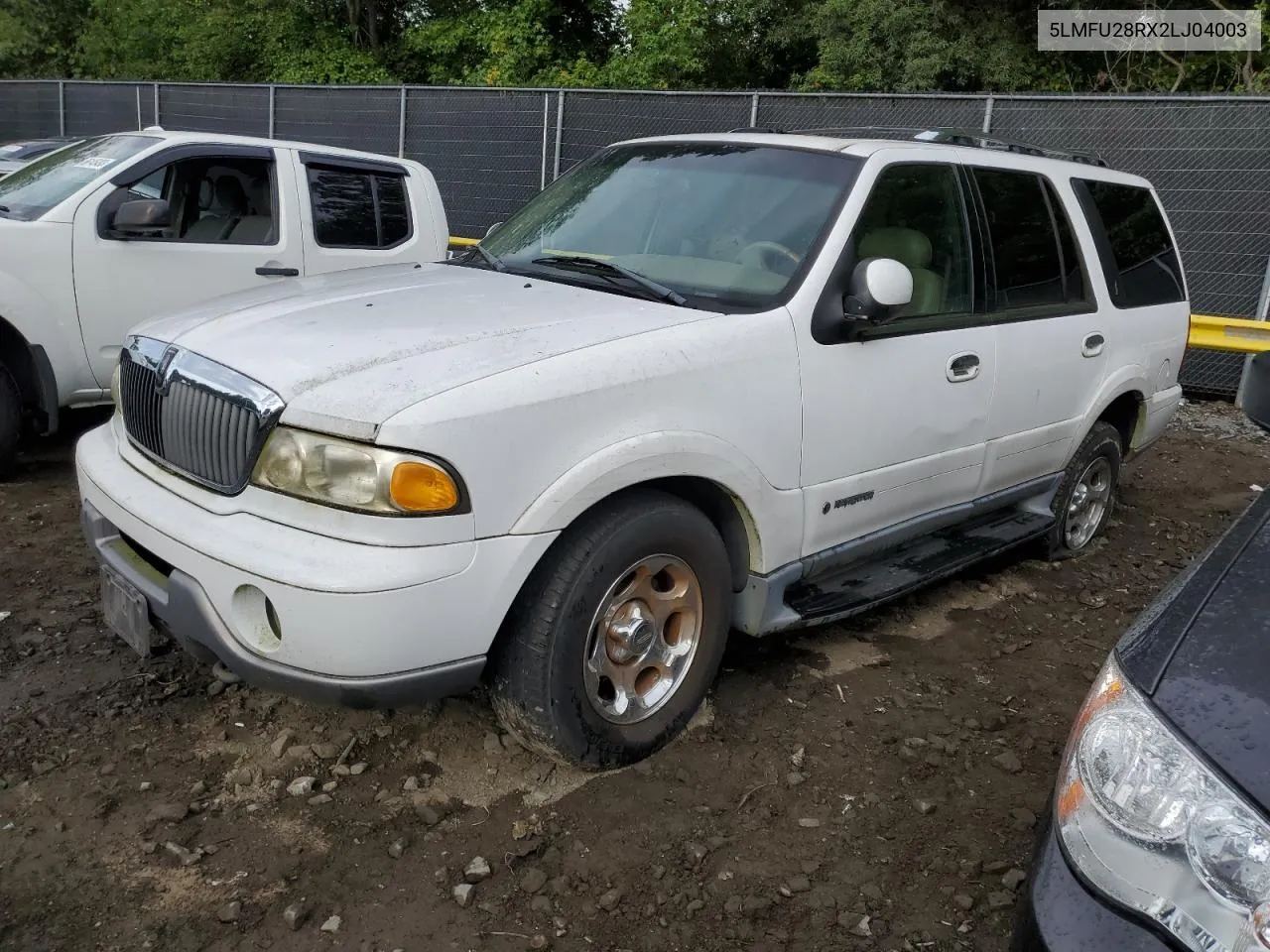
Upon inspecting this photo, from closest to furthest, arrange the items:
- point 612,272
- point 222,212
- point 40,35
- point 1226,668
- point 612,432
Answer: point 1226,668
point 612,432
point 612,272
point 222,212
point 40,35

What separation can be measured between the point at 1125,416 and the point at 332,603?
14.5 ft

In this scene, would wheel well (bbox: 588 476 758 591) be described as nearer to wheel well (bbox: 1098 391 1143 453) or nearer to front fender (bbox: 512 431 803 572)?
front fender (bbox: 512 431 803 572)

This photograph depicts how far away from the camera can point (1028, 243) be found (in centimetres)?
434

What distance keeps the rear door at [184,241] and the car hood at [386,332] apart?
2.46 meters

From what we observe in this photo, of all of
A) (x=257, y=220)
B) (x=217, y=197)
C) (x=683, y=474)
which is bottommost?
(x=683, y=474)

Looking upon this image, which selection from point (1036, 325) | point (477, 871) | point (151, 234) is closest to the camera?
point (477, 871)

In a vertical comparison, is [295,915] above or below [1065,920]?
below

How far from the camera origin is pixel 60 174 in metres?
5.88

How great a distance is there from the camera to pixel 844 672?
3883 mm

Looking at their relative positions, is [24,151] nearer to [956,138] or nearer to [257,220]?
[257,220]

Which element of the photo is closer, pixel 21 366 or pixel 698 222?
pixel 698 222

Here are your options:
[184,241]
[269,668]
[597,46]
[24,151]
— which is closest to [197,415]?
[269,668]

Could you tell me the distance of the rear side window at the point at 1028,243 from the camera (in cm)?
415

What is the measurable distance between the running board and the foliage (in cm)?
1469
